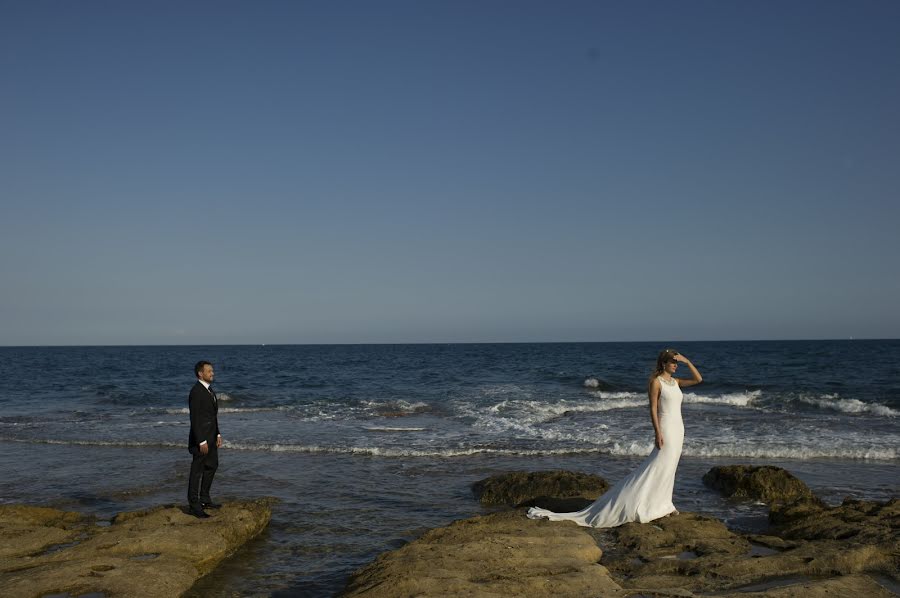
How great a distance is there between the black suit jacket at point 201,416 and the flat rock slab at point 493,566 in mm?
3343

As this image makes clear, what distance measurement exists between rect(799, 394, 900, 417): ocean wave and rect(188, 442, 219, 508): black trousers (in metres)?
22.5

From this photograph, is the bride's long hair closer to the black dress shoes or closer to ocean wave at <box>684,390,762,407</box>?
the black dress shoes

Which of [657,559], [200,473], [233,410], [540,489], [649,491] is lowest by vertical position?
[233,410]

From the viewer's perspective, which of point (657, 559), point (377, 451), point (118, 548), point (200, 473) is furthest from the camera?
point (377, 451)

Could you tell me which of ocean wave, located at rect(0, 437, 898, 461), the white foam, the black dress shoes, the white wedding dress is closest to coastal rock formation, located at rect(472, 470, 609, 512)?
the white wedding dress

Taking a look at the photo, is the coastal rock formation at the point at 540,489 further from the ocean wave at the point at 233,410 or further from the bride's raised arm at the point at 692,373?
the ocean wave at the point at 233,410

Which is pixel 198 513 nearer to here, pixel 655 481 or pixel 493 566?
pixel 493 566

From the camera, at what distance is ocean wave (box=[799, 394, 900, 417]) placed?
919 inches

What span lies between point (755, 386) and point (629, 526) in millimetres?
28110

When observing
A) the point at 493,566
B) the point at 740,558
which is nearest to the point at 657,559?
the point at 740,558

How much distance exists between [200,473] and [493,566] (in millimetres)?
4589

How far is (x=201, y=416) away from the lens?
874 cm

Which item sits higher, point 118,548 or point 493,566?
point 493,566

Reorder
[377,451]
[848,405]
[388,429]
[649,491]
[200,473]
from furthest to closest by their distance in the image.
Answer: [848,405]
[388,429]
[377,451]
[200,473]
[649,491]
